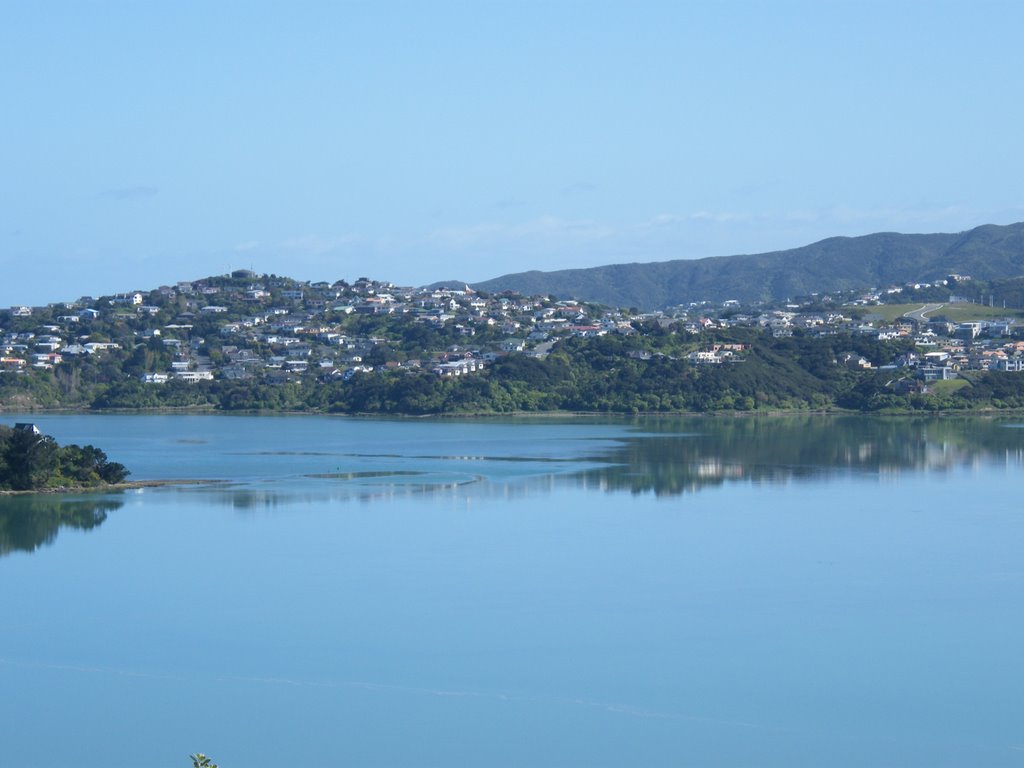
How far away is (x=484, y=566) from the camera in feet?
50.0

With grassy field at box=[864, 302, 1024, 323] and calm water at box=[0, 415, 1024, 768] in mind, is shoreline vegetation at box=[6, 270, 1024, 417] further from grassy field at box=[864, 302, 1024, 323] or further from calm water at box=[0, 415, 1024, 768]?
calm water at box=[0, 415, 1024, 768]

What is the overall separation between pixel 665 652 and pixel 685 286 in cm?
11048

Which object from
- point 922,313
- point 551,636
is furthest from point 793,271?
point 551,636

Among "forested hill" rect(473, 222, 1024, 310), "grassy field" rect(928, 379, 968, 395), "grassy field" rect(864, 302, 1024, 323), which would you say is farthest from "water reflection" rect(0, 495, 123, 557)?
"forested hill" rect(473, 222, 1024, 310)

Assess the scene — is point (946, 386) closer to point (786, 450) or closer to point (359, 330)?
point (786, 450)

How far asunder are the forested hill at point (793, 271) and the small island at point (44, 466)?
88.9 meters

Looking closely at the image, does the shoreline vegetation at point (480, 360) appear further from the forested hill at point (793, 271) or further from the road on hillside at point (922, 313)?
the forested hill at point (793, 271)

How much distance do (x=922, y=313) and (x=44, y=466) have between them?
145ft

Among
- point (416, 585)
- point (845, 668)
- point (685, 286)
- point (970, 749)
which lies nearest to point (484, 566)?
point (416, 585)

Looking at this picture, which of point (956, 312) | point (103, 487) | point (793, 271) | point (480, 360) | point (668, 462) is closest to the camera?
point (103, 487)

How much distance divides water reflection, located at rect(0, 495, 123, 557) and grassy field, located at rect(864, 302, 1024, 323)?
4129cm

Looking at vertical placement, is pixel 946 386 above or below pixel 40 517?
above

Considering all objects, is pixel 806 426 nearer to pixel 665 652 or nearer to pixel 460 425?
pixel 460 425

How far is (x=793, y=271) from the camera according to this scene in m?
116
